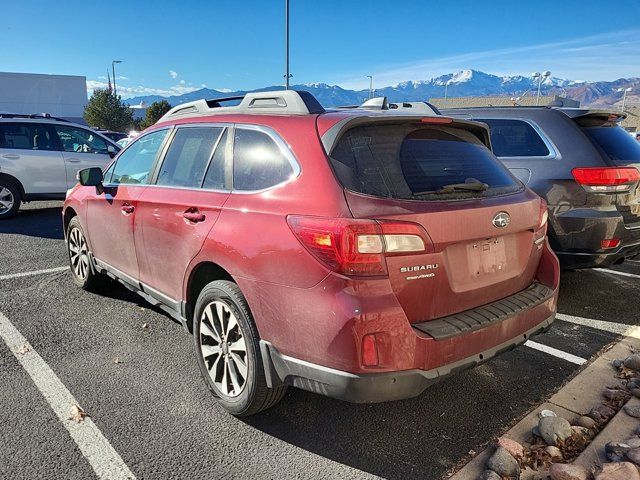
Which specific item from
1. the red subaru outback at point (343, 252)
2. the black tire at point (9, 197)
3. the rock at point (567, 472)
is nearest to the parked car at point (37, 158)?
the black tire at point (9, 197)

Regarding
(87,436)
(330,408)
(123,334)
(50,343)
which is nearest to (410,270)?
(330,408)

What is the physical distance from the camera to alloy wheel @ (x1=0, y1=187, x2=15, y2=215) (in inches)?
356

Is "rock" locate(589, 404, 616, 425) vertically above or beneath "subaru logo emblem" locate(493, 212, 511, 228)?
beneath

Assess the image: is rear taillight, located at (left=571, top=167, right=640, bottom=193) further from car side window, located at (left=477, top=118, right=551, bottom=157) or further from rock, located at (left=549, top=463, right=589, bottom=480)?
rock, located at (left=549, top=463, right=589, bottom=480)

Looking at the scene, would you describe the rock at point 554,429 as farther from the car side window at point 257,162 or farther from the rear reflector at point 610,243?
the rear reflector at point 610,243

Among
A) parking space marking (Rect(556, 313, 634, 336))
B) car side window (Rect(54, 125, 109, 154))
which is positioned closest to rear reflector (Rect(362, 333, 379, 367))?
parking space marking (Rect(556, 313, 634, 336))

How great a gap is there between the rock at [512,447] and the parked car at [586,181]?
240cm

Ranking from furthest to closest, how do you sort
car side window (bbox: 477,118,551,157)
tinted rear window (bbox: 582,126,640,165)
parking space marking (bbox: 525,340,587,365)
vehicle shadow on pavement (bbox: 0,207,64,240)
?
1. vehicle shadow on pavement (bbox: 0,207,64,240)
2. car side window (bbox: 477,118,551,157)
3. tinted rear window (bbox: 582,126,640,165)
4. parking space marking (bbox: 525,340,587,365)

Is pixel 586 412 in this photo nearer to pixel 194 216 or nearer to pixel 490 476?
pixel 490 476

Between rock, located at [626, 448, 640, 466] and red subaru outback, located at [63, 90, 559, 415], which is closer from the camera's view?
red subaru outback, located at [63, 90, 559, 415]

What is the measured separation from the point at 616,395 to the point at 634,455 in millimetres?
745

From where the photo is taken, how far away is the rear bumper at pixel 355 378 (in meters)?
2.15

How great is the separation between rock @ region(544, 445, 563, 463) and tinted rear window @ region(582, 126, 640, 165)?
2932mm

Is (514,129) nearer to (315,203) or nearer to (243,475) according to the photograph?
(315,203)
